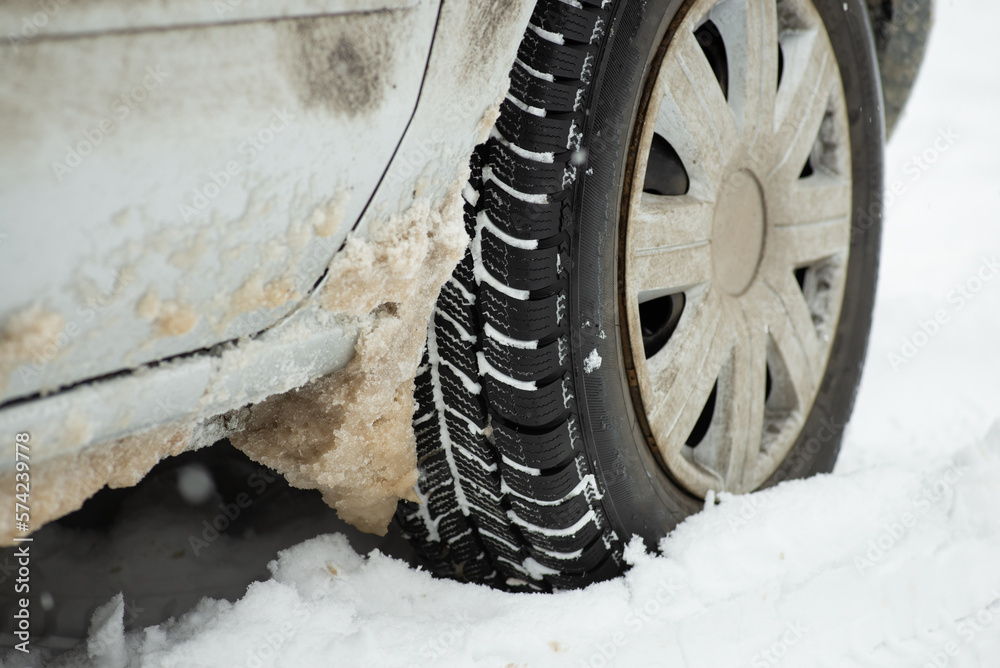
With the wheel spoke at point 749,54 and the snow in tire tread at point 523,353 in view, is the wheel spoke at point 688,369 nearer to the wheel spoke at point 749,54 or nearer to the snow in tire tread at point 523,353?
the snow in tire tread at point 523,353

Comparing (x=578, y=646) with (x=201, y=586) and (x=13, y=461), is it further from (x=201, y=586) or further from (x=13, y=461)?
(x=13, y=461)

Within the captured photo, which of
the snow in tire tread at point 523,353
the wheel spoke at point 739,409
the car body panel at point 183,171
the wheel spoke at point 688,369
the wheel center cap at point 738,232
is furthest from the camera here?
the wheel spoke at point 739,409

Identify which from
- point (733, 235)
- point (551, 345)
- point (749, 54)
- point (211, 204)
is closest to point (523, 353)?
point (551, 345)

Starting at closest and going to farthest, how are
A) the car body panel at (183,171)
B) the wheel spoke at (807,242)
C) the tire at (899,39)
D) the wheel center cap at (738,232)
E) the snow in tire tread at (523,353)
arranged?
the car body panel at (183,171) → the snow in tire tread at (523,353) → the wheel center cap at (738,232) → the wheel spoke at (807,242) → the tire at (899,39)

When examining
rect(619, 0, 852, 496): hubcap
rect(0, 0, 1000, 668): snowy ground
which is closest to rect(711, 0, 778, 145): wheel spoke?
rect(619, 0, 852, 496): hubcap

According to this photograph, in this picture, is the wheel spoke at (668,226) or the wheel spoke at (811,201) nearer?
the wheel spoke at (668,226)

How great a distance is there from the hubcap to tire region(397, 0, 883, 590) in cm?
4

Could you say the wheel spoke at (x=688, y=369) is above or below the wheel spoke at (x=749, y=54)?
below

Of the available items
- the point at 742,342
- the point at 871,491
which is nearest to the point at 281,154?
the point at 742,342

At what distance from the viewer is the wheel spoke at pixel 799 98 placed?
169 cm

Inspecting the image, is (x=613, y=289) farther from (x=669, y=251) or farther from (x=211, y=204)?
(x=211, y=204)

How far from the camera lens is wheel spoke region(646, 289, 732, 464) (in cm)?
144

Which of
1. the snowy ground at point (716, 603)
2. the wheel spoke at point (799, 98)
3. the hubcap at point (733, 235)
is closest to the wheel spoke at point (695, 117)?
the hubcap at point (733, 235)

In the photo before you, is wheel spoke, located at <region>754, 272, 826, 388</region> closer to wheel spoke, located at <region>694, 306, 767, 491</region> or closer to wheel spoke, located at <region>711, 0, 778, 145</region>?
wheel spoke, located at <region>694, 306, 767, 491</region>
